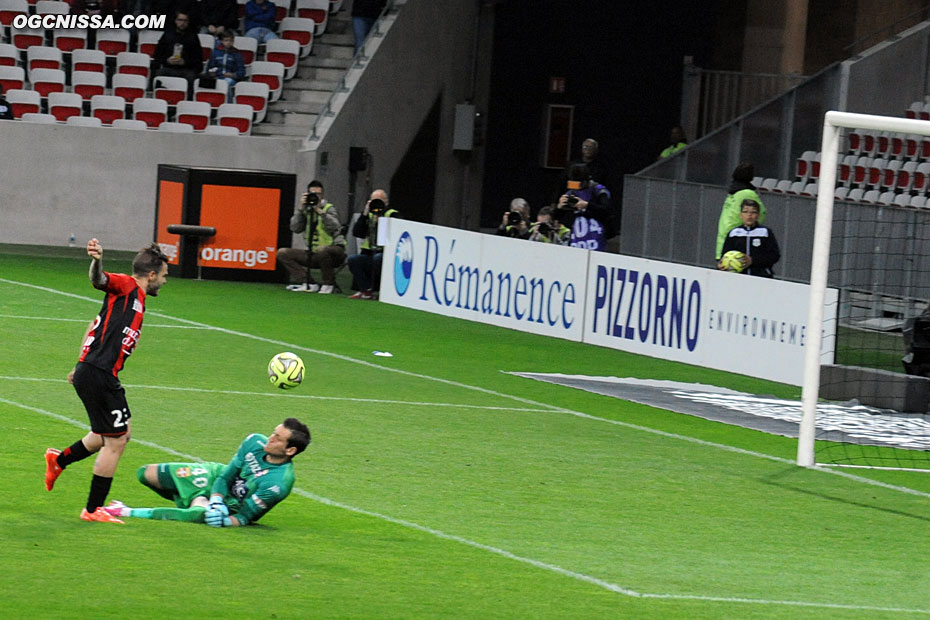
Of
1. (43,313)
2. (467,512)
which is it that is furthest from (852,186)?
Result: (467,512)

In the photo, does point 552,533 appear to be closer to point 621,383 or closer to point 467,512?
point 467,512

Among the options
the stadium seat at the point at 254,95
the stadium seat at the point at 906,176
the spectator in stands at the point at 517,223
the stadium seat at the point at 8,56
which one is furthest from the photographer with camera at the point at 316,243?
the stadium seat at the point at 906,176

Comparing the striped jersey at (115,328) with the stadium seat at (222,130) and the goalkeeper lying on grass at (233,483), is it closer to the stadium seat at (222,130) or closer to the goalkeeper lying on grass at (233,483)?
the goalkeeper lying on grass at (233,483)

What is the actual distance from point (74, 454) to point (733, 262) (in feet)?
35.2

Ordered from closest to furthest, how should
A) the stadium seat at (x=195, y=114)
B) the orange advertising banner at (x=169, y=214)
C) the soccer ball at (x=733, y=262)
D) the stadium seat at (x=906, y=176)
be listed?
the soccer ball at (x=733, y=262), the stadium seat at (x=906, y=176), the orange advertising banner at (x=169, y=214), the stadium seat at (x=195, y=114)

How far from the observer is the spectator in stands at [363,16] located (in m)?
30.7

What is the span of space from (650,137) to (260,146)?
12.5 m

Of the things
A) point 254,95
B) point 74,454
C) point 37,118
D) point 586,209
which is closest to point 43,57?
point 37,118

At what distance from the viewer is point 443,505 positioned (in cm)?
1039

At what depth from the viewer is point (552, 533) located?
385 inches

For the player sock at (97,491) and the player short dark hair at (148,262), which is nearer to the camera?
the player sock at (97,491)

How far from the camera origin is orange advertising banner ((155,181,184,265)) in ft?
82.7

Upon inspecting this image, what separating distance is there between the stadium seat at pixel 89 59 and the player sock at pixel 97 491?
21.6 metres

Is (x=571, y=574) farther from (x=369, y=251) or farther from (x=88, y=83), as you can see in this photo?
(x=88, y=83)
